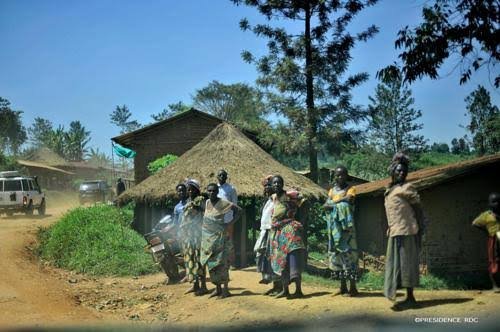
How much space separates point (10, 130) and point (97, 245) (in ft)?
186

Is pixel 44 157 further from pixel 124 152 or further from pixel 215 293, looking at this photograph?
pixel 215 293

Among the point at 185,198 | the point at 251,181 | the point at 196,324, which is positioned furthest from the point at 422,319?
the point at 251,181

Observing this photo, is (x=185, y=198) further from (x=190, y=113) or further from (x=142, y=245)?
(x=190, y=113)

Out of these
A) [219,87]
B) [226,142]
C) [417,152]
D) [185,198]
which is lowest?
[185,198]

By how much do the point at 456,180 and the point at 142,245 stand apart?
7.89m

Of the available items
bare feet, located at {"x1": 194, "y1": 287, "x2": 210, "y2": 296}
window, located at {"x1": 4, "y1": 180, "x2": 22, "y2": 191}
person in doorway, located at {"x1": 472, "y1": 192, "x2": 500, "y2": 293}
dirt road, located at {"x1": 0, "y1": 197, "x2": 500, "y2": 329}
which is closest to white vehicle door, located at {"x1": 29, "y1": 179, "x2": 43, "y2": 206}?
window, located at {"x1": 4, "y1": 180, "x2": 22, "y2": 191}

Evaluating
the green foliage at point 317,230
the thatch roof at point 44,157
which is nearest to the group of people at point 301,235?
the green foliage at point 317,230

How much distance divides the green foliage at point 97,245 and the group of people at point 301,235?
365 centimetres

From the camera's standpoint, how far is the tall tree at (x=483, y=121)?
30.6 metres

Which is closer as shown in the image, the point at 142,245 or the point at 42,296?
the point at 42,296

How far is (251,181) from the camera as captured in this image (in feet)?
39.5

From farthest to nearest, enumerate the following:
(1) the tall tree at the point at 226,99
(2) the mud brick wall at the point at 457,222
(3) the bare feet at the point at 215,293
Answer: (1) the tall tree at the point at 226,99
(2) the mud brick wall at the point at 457,222
(3) the bare feet at the point at 215,293

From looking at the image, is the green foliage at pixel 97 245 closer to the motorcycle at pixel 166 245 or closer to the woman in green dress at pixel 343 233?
the motorcycle at pixel 166 245

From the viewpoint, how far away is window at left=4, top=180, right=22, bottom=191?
2058 centimetres
